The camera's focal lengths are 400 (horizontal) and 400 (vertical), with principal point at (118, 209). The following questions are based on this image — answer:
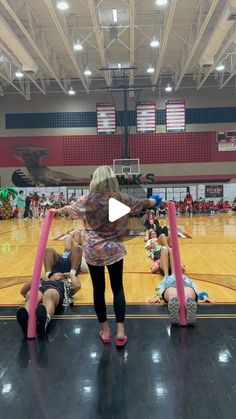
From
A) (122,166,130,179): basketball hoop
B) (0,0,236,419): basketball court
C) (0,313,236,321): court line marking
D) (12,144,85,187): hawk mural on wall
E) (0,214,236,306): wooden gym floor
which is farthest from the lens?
(12,144,85,187): hawk mural on wall

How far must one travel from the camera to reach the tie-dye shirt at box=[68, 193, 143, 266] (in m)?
2.93

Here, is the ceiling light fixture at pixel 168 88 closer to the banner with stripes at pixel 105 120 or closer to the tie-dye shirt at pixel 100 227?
the banner with stripes at pixel 105 120

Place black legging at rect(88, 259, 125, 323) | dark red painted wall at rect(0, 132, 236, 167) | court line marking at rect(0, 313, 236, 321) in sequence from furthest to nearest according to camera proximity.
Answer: dark red painted wall at rect(0, 132, 236, 167)
court line marking at rect(0, 313, 236, 321)
black legging at rect(88, 259, 125, 323)

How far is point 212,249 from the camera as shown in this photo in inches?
347


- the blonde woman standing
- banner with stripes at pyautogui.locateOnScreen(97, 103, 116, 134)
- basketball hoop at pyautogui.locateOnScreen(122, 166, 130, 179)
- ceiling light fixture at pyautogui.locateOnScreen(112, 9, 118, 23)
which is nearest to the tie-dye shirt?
the blonde woman standing

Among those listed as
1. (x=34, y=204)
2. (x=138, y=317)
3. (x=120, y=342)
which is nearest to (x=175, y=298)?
(x=138, y=317)

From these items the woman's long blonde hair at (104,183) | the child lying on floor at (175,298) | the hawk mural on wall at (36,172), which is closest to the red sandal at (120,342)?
the child lying on floor at (175,298)

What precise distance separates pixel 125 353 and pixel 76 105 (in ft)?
66.3

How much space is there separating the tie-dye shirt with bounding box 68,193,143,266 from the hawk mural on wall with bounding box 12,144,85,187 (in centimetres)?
1920

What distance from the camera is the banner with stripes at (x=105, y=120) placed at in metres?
21.7

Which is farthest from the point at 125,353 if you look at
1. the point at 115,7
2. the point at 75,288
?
the point at 115,7

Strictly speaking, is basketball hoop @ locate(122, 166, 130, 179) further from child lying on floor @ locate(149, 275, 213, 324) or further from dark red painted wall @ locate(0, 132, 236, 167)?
child lying on floor @ locate(149, 275, 213, 324)

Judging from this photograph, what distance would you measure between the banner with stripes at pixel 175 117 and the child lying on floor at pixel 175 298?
1804 cm

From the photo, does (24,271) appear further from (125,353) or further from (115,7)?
(115,7)
